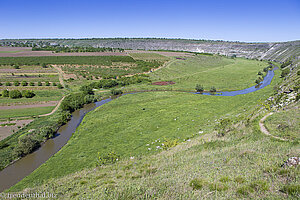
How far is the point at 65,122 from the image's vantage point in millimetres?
34781

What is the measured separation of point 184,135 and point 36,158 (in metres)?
21.9

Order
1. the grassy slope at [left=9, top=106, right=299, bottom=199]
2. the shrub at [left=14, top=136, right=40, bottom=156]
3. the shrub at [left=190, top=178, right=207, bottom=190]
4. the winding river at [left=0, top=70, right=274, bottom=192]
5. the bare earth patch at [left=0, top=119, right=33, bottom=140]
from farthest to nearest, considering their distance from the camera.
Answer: the bare earth patch at [left=0, top=119, right=33, bottom=140]
the shrub at [left=14, top=136, right=40, bottom=156]
the winding river at [left=0, top=70, right=274, bottom=192]
the shrub at [left=190, top=178, right=207, bottom=190]
the grassy slope at [left=9, top=106, right=299, bottom=199]

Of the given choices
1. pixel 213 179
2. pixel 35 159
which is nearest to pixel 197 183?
pixel 213 179

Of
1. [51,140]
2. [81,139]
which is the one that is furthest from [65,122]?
[81,139]

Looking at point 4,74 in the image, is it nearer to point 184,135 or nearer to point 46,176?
point 46,176

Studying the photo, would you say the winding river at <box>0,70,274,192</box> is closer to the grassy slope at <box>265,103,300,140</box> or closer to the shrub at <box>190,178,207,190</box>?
the shrub at <box>190,178,207,190</box>

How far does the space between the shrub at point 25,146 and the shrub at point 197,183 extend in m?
25.4

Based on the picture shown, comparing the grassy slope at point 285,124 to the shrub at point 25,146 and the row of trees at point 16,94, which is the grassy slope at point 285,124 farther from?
the row of trees at point 16,94

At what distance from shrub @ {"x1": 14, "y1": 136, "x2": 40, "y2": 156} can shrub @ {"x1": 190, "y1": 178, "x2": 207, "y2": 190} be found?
83.4 ft

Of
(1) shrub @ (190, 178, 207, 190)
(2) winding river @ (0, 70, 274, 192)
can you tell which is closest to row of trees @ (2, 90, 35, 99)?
(2) winding river @ (0, 70, 274, 192)

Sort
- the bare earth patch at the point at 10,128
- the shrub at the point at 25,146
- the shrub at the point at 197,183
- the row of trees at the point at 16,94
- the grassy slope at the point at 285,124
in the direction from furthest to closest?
the row of trees at the point at 16,94 < the bare earth patch at the point at 10,128 < the shrub at the point at 25,146 < the grassy slope at the point at 285,124 < the shrub at the point at 197,183

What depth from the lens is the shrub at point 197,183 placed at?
28.3ft

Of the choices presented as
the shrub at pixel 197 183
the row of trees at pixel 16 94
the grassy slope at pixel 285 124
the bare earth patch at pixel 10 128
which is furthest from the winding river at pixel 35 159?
the grassy slope at pixel 285 124

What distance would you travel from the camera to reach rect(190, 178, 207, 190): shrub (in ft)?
28.3
